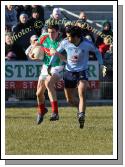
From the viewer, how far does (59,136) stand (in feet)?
46.2

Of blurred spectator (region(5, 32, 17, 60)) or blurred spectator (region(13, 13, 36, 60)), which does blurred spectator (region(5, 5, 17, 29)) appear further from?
blurred spectator (region(5, 32, 17, 60))

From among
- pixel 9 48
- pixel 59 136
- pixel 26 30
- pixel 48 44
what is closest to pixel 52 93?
pixel 48 44

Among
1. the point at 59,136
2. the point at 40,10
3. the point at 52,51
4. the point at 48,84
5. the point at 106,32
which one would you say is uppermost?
the point at 40,10

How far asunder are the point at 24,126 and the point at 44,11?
314 inches

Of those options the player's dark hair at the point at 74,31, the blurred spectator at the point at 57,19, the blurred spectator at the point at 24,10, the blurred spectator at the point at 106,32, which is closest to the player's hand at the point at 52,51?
the player's dark hair at the point at 74,31

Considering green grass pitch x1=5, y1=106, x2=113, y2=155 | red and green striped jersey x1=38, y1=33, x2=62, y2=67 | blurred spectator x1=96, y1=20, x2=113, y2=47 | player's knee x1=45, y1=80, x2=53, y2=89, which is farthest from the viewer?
blurred spectator x1=96, y1=20, x2=113, y2=47

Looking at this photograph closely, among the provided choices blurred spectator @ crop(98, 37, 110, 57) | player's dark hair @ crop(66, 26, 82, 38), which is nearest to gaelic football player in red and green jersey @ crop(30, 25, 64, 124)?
player's dark hair @ crop(66, 26, 82, 38)

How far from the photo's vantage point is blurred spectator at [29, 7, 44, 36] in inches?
818

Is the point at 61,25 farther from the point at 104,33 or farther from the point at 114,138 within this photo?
the point at 114,138

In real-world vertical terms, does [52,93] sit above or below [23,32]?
below

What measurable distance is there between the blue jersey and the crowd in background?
4846 mm

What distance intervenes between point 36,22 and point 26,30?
1.16ft

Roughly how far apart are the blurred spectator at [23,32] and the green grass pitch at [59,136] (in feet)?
11.1

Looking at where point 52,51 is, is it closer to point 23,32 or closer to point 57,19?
point 23,32
